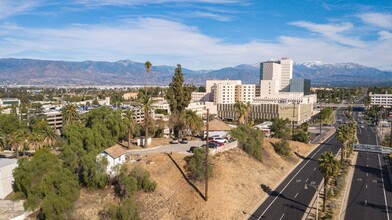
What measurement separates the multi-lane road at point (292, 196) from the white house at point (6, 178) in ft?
122

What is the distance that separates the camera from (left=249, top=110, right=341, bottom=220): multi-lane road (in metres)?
48.1

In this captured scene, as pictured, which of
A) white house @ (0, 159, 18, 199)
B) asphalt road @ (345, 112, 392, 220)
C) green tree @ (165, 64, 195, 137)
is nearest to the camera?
asphalt road @ (345, 112, 392, 220)

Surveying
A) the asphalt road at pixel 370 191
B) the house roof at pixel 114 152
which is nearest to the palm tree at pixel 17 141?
the house roof at pixel 114 152

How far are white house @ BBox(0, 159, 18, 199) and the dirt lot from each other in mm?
12470

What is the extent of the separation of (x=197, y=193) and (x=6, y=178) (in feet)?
96.2

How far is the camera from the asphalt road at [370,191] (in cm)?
4866

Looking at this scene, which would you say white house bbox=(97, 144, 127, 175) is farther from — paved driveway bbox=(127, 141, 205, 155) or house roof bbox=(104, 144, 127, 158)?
paved driveway bbox=(127, 141, 205, 155)

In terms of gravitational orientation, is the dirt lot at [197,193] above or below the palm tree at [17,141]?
below

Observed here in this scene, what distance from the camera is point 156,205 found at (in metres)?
47.4

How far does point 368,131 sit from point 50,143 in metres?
113

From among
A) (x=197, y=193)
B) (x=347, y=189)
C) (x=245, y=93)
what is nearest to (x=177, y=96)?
(x=197, y=193)

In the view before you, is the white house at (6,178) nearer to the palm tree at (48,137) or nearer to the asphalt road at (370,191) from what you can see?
the palm tree at (48,137)

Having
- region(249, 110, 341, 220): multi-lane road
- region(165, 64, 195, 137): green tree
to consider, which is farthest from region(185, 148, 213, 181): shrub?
region(165, 64, 195, 137): green tree

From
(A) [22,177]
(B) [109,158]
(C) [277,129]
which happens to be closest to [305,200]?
(B) [109,158]
